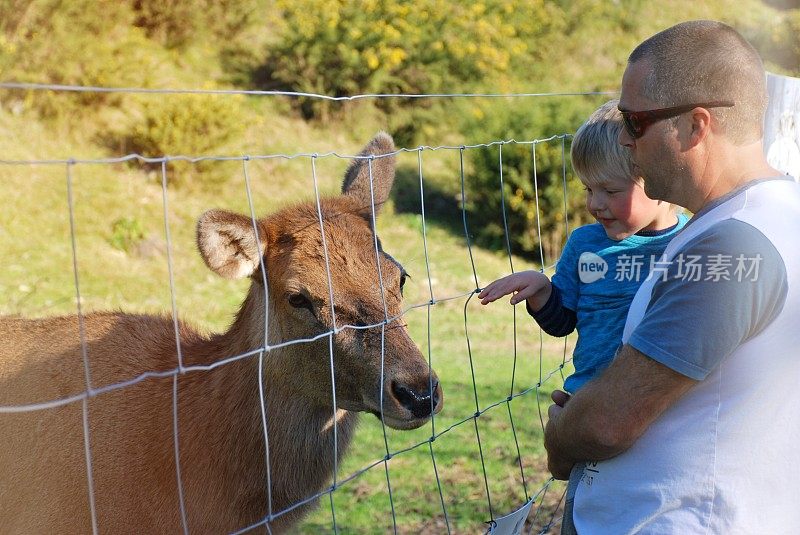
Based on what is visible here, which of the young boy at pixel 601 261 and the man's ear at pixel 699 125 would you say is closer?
the man's ear at pixel 699 125

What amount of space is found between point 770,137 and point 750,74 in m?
2.52

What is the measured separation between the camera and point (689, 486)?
7.02 ft

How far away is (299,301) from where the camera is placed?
130 inches

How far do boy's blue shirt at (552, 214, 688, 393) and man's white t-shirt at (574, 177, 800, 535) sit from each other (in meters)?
0.86

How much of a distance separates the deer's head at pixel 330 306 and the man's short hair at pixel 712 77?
46.3 inches

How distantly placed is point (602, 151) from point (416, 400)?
113 cm

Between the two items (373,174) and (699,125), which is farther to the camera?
(373,174)

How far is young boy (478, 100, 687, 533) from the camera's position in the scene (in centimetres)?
308

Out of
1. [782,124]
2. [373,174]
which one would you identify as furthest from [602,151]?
[782,124]

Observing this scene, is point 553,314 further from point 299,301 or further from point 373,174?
point 373,174

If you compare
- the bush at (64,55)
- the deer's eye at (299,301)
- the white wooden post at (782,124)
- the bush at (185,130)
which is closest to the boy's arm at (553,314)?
the deer's eye at (299,301)

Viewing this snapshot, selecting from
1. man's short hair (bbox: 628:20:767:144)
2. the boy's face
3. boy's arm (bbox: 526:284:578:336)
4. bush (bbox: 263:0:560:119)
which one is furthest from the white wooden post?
bush (bbox: 263:0:560:119)

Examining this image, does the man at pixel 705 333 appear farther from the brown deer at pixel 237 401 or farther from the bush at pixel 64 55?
the bush at pixel 64 55

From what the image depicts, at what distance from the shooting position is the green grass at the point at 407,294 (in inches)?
211
